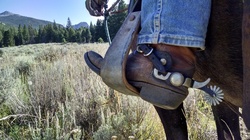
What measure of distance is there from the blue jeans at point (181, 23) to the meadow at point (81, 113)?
62.0 inches

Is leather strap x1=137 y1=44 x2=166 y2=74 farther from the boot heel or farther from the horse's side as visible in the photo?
the horse's side

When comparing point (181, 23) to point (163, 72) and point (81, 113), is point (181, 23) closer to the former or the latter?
point (163, 72)

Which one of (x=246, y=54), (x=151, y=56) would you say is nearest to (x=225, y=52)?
(x=246, y=54)

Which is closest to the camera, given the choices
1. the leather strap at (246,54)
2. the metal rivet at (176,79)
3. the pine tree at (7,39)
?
the leather strap at (246,54)

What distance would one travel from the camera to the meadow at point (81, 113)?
3.23 m

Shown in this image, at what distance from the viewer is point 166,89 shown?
133 cm

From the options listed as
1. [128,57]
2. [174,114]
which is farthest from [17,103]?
[128,57]

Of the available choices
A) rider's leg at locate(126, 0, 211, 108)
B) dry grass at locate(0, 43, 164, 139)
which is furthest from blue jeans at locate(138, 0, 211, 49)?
dry grass at locate(0, 43, 164, 139)

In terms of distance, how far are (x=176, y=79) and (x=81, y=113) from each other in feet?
9.49

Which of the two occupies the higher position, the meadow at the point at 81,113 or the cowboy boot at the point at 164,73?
the cowboy boot at the point at 164,73

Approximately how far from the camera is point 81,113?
402 centimetres

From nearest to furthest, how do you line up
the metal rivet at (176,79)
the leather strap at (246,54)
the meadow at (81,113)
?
the leather strap at (246,54) < the metal rivet at (176,79) < the meadow at (81,113)

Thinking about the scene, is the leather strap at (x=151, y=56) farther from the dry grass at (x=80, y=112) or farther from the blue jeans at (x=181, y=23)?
the dry grass at (x=80, y=112)

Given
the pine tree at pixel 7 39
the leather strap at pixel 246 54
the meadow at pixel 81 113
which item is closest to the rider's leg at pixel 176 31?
the leather strap at pixel 246 54
